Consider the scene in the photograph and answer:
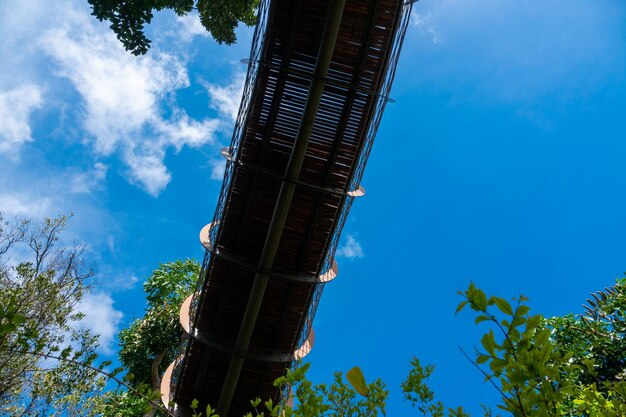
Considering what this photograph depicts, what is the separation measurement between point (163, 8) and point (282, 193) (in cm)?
718

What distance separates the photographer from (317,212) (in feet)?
21.6

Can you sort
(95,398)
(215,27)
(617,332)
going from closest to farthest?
(617,332), (215,27), (95,398)

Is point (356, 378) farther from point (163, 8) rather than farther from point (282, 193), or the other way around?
point (163, 8)

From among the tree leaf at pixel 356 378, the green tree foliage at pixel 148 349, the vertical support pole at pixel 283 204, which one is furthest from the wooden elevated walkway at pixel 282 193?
the green tree foliage at pixel 148 349

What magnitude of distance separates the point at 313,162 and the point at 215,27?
7111 millimetres

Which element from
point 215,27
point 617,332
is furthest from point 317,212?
point 617,332

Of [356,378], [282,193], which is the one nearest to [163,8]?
[282,193]

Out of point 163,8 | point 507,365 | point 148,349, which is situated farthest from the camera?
point 148,349

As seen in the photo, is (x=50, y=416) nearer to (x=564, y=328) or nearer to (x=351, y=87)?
(x=351, y=87)

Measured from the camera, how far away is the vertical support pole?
17.9ft

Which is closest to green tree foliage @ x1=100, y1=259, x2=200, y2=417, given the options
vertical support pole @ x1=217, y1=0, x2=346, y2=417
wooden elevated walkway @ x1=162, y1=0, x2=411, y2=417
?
wooden elevated walkway @ x1=162, y1=0, x2=411, y2=417

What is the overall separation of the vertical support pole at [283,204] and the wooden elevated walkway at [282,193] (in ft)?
0.05

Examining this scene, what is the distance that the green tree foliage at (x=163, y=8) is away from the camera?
888 centimetres

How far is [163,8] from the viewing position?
10297 mm
